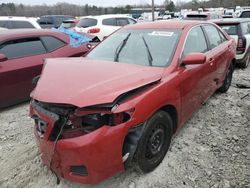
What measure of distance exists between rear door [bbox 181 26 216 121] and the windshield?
243 millimetres

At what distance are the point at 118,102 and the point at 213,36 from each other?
3146mm

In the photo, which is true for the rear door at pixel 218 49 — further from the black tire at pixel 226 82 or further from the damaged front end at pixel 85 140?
the damaged front end at pixel 85 140

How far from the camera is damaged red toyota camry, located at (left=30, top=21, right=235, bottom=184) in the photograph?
2619 mm

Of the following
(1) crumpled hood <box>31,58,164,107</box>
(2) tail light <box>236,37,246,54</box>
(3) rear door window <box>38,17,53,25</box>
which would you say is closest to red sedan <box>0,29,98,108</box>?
(1) crumpled hood <box>31,58,164,107</box>

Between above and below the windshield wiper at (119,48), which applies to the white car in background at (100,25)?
below

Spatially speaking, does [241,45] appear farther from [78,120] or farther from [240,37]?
[78,120]

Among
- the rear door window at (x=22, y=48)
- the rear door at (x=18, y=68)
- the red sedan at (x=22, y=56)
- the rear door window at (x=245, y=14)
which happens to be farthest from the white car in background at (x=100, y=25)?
the rear door window at (x=245, y=14)

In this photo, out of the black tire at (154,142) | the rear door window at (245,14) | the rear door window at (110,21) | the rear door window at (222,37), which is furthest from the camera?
the rear door window at (245,14)

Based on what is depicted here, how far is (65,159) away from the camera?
2.69m

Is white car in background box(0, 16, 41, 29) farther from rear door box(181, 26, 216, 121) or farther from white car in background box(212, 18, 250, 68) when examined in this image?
rear door box(181, 26, 216, 121)

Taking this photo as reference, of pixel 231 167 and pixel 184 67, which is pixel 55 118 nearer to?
pixel 184 67

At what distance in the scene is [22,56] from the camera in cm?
552

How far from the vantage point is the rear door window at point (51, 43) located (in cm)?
602

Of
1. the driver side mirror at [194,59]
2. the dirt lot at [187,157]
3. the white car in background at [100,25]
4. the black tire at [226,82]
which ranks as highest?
the driver side mirror at [194,59]
